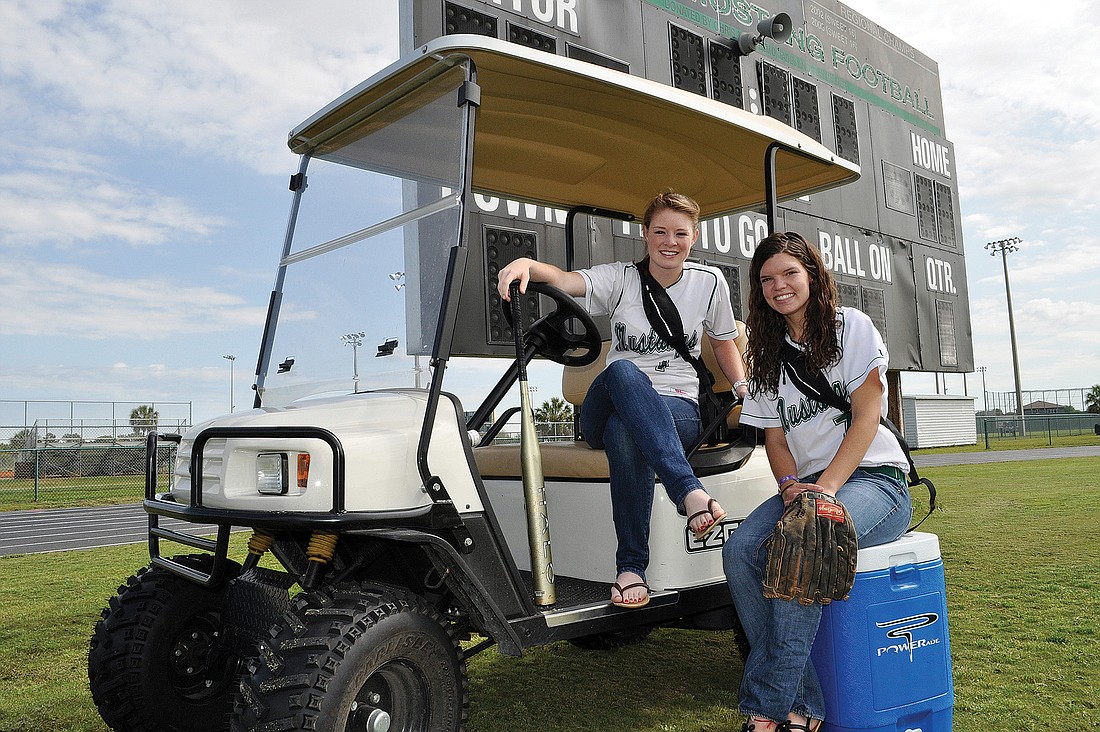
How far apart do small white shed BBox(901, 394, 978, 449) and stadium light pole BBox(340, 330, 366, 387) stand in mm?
31168

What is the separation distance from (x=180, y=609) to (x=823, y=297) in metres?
2.28

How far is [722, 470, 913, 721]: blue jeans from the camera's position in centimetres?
238

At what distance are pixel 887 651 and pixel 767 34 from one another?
781 centimetres

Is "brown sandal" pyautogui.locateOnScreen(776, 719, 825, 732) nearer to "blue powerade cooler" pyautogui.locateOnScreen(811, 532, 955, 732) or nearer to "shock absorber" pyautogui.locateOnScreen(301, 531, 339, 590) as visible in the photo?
"blue powerade cooler" pyautogui.locateOnScreen(811, 532, 955, 732)

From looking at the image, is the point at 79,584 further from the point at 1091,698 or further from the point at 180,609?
the point at 1091,698

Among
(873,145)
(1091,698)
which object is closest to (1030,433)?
(873,145)

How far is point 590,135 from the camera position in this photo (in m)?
3.43

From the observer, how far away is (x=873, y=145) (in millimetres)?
10984

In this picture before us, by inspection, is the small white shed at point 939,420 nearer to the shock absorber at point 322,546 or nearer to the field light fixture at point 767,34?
the field light fixture at point 767,34

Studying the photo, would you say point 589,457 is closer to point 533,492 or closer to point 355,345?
point 533,492

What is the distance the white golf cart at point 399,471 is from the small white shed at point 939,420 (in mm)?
30173

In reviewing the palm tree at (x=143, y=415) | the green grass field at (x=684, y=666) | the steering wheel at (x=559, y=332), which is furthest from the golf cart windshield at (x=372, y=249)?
the palm tree at (x=143, y=415)

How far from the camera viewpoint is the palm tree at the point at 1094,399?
5283 cm


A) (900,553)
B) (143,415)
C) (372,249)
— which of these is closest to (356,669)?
(372,249)
